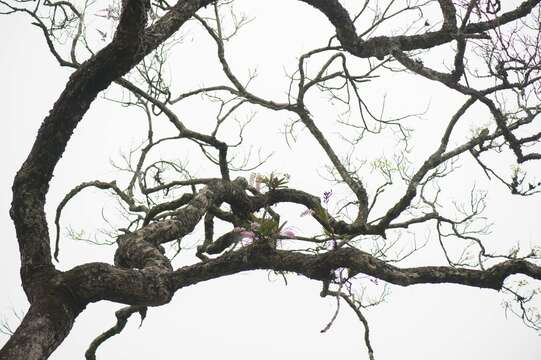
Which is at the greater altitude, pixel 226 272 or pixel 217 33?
pixel 217 33

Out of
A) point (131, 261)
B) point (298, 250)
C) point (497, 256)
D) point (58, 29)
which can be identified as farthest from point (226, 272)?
point (58, 29)

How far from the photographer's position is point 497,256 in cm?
408

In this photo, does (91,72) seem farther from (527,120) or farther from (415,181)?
(527,120)

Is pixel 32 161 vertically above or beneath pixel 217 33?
beneath

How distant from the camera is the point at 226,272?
257 cm

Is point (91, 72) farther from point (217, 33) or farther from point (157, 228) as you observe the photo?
point (217, 33)

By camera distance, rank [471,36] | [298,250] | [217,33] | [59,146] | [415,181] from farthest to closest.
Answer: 1. [217,33]
2. [415,181]
3. [471,36]
4. [59,146]
5. [298,250]

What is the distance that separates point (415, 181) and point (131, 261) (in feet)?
8.33

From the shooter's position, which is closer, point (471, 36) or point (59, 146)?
point (59, 146)

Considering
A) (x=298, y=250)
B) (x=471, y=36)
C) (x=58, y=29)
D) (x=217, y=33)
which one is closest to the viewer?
(x=298, y=250)

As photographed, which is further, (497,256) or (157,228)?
(497,256)

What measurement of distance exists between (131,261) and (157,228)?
30cm

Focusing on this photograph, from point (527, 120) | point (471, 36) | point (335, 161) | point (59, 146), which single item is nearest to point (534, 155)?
point (527, 120)

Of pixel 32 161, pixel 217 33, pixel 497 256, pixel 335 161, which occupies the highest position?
pixel 217 33
